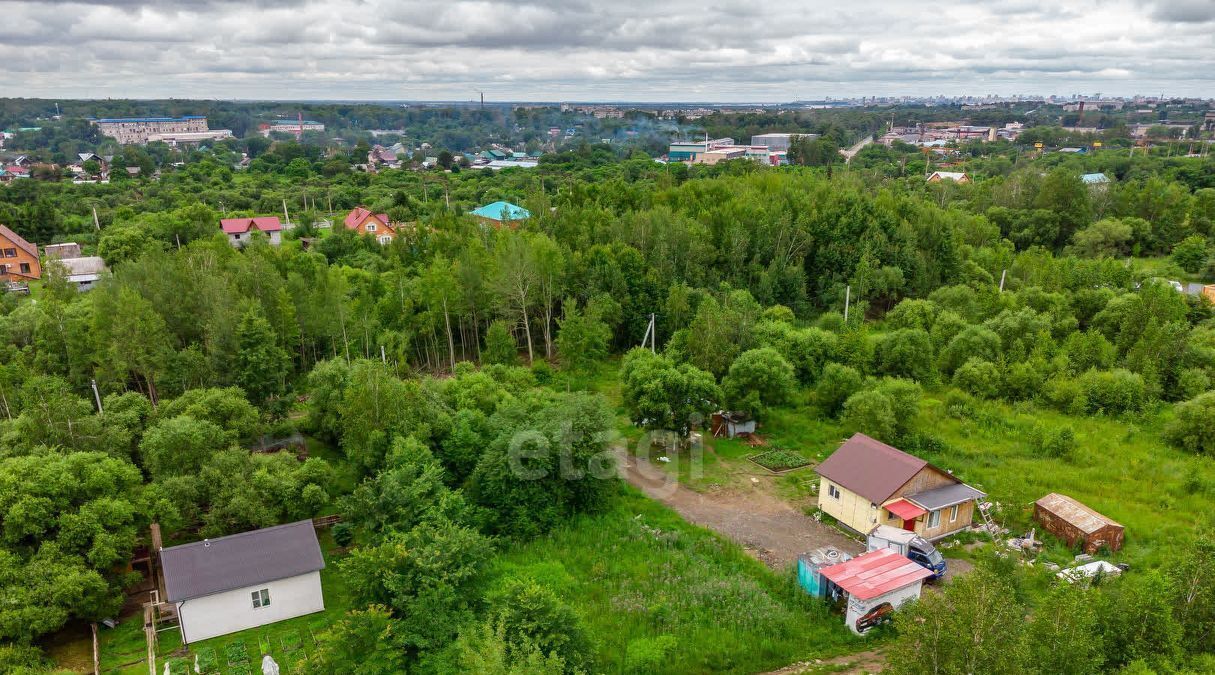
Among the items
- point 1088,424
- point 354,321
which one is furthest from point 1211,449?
point 354,321

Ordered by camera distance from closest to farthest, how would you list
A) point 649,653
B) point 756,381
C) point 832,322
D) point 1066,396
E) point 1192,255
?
point 649,653, point 756,381, point 1066,396, point 832,322, point 1192,255

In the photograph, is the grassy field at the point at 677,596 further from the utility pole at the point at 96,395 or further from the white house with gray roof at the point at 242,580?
the utility pole at the point at 96,395

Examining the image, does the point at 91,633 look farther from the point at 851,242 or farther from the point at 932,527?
the point at 851,242

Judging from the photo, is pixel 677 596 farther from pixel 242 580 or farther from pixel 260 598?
pixel 242 580

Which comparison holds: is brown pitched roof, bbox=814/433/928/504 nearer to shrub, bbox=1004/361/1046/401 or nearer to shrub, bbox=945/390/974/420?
shrub, bbox=945/390/974/420

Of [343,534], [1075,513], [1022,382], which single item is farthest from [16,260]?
[1022,382]

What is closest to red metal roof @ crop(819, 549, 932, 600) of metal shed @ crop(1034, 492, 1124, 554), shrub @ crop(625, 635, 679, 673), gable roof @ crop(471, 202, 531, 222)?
shrub @ crop(625, 635, 679, 673)
